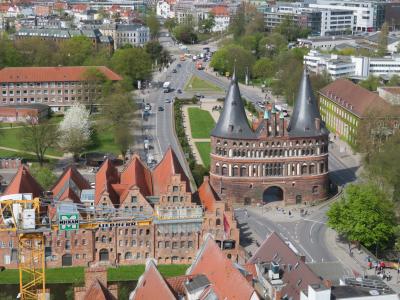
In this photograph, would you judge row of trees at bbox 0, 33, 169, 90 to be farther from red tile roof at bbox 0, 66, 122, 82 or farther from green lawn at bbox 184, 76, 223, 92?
red tile roof at bbox 0, 66, 122, 82

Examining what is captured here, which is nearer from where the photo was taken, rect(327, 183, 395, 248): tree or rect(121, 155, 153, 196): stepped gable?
rect(327, 183, 395, 248): tree

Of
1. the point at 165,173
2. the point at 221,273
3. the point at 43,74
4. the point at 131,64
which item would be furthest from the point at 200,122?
the point at 221,273

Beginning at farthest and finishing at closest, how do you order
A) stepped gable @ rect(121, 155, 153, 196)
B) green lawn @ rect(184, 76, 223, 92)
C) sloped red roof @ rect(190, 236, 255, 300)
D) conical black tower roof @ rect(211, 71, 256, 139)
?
green lawn @ rect(184, 76, 223, 92), conical black tower roof @ rect(211, 71, 256, 139), stepped gable @ rect(121, 155, 153, 196), sloped red roof @ rect(190, 236, 255, 300)

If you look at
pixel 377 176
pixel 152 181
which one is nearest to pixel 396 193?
pixel 377 176

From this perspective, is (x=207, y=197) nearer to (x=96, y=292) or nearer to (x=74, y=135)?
(x=96, y=292)

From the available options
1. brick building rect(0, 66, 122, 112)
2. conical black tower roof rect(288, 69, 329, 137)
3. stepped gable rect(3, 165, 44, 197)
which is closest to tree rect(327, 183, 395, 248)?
conical black tower roof rect(288, 69, 329, 137)

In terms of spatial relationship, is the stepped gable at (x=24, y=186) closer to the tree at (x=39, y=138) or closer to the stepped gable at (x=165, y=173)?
the stepped gable at (x=165, y=173)

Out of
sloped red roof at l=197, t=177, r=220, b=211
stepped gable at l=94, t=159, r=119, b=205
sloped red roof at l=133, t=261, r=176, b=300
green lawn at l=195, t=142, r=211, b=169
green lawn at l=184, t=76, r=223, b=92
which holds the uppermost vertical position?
sloped red roof at l=133, t=261, r=176, b=300

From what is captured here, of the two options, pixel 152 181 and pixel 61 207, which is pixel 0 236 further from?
pixel 152 181
